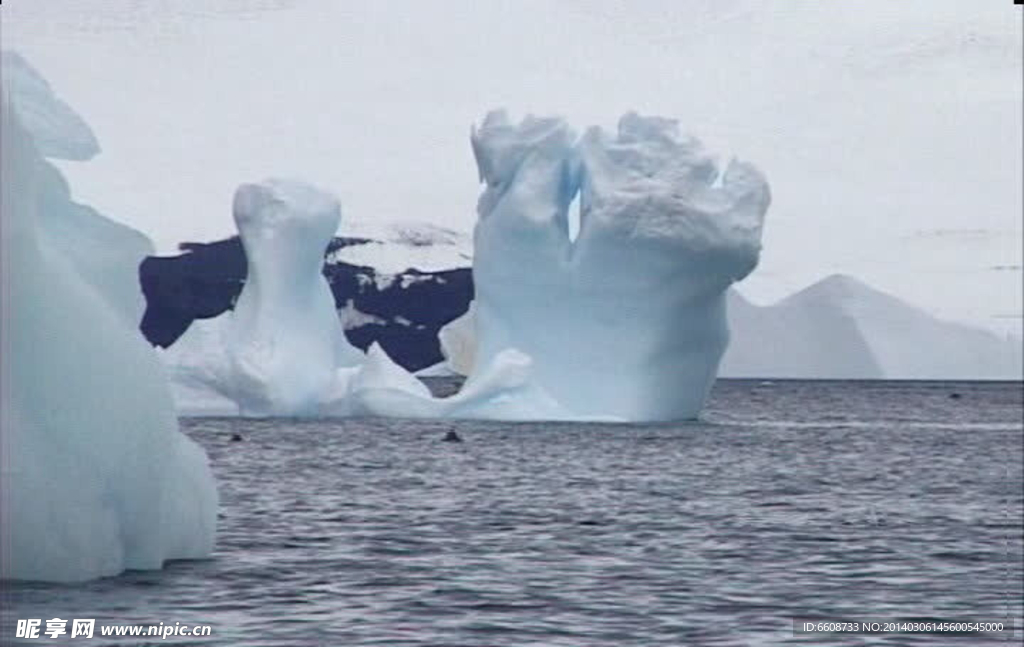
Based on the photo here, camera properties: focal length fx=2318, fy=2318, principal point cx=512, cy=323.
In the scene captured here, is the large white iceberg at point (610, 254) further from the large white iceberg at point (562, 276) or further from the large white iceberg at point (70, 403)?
the large white iceberg at point (70, 403)

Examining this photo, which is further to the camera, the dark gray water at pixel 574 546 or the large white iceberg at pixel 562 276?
the large white iceberg at pixel 562 276

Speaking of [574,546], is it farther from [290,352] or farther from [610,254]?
[290,352]

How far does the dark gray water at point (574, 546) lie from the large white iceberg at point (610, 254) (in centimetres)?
140

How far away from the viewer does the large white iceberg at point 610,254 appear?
38.7 m

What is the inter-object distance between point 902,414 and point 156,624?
192 feet

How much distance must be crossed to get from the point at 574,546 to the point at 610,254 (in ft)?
65.0

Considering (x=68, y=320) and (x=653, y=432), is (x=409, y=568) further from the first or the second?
(x=653, y=432)

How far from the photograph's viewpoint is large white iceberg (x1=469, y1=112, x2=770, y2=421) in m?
38.7

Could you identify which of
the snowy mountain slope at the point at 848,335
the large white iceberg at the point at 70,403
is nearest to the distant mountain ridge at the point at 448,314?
the snowy mountain slope at the point at 848,335

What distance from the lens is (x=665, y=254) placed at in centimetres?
3888

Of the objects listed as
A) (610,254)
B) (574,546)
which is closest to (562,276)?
(610,254)

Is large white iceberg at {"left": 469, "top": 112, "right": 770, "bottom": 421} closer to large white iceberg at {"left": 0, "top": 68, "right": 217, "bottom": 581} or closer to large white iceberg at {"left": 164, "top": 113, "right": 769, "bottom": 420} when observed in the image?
large white iceberg at {"left": 164, "top": 113, "right": 769, "bottom": 420}

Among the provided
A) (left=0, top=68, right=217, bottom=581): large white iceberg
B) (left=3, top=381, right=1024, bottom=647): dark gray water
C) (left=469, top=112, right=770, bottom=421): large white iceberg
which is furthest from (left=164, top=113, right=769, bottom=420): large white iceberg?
(left=0, top=68, right=217, bottom=581): large white iceberg

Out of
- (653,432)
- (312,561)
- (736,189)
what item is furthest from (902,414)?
(312,561)
